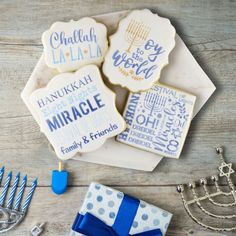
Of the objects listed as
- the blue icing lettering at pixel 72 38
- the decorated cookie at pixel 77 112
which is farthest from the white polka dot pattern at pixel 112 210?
the blue icing lettering at pixel 72 38

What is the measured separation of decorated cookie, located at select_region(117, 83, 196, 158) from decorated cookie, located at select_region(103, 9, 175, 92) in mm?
37

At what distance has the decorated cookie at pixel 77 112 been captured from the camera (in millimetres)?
1120

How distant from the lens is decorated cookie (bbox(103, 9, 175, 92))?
3.70 feet

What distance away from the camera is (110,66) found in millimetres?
1125

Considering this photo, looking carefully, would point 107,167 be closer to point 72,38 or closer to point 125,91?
point 125,91

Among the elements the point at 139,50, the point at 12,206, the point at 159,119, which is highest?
the point at 139,50

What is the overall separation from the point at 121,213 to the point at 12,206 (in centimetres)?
28

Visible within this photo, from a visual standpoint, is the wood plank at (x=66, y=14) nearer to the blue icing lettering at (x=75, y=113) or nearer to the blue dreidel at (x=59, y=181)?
the blue icing lettering at (x=75, y=113)

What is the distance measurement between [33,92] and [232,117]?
0.51m

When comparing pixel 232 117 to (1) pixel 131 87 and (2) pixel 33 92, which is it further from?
(2) pixel 33 92

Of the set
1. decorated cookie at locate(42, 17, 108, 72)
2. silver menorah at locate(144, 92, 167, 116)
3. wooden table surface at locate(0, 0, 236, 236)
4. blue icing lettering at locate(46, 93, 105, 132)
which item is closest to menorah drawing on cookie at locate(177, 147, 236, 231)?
wooden table surface at locate(0, 0, 236, 236)

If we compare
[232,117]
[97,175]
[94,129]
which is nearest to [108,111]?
[94,129]

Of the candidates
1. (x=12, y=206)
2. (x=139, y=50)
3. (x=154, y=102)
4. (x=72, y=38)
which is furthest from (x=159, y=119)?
(x=12, y=206)

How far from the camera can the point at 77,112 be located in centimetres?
113
